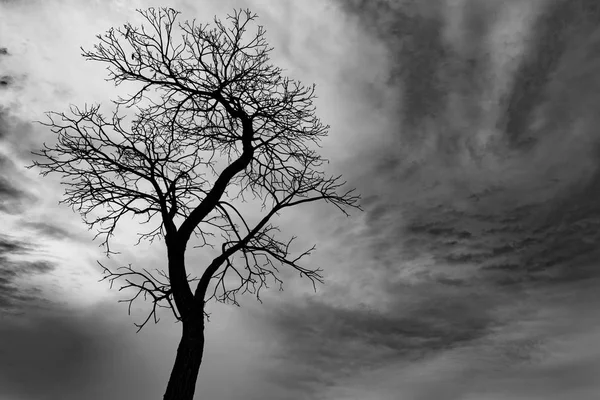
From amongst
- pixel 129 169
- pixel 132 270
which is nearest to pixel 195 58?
pixel 129 169

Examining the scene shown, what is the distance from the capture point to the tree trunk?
7750 mm

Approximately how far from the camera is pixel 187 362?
791 cm

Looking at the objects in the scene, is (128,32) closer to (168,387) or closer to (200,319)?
(200,319)

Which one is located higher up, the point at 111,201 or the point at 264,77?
the point at 264,77

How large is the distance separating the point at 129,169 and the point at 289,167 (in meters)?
2.96

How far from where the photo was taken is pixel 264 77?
9539mm

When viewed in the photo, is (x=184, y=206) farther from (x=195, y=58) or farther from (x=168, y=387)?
(x=168, y=387)

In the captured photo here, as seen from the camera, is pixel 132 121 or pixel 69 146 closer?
pixel 69 146

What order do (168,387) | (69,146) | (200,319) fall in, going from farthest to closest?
(69,146)
(200,319)
(168,387)

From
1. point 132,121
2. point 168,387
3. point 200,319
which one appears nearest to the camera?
point 168,387

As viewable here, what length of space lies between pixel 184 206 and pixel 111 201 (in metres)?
1.31

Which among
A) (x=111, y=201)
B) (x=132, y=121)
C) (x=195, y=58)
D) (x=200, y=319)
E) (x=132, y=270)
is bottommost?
(x=200, y=319)

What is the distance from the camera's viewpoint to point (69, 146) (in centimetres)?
891

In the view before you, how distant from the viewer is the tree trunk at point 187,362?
775 cm
